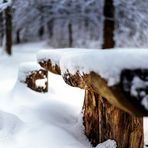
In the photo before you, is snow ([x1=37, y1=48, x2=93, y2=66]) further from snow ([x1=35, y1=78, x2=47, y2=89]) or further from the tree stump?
snow ([x1=35, y1=78, x2=47, y2=89])

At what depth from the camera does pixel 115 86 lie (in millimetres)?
2125

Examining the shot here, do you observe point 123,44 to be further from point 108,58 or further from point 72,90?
point 108,58

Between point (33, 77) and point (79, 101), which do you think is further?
point (33, 77)

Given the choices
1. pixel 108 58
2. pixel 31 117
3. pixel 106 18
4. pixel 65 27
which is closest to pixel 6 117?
pixel 31 117

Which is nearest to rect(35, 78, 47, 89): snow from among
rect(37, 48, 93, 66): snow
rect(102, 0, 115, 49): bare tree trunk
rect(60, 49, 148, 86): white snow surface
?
rect(37, 48, 93, 66): snow

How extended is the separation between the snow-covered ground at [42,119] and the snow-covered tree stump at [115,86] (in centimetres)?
15

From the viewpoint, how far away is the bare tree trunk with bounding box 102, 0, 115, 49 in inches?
449

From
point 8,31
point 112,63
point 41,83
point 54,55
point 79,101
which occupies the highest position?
point 112,63

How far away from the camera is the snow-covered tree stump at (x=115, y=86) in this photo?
212 cm

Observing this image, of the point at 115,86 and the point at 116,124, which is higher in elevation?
the point at 115,86

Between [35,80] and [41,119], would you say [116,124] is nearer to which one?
[41,119]

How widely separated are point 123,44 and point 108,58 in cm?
1258

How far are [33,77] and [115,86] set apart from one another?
366cm

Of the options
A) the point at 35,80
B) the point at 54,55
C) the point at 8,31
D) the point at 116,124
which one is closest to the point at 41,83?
the point at 35,80
